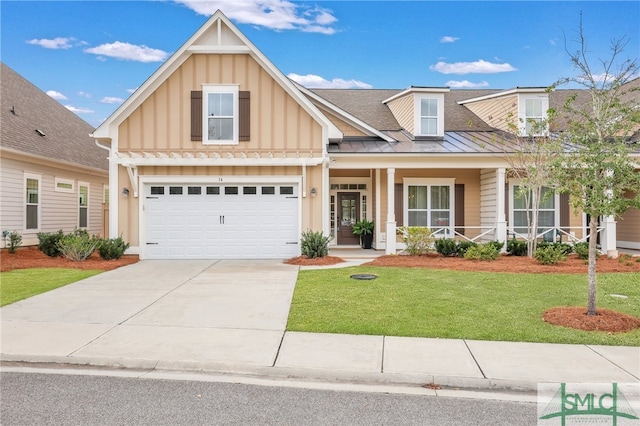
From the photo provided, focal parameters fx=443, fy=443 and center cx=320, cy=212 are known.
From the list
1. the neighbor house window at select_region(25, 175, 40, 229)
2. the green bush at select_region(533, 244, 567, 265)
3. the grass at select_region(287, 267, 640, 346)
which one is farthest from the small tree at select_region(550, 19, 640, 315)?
the neighbor house window at select_region(25, 175, 40, 229)

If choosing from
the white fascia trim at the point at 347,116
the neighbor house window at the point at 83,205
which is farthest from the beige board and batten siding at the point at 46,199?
the white fascia trim at the point at 347,116

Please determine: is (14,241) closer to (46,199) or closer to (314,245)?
(46,199)

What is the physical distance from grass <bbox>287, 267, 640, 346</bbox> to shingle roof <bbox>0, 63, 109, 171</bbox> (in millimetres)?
11730

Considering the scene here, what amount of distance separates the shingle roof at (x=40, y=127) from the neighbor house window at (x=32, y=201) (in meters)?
1.04

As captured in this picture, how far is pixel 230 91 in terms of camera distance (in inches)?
A: 569

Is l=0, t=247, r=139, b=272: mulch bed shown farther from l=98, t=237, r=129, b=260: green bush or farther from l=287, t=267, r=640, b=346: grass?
l=287, t=267, r=640, b=346: grass

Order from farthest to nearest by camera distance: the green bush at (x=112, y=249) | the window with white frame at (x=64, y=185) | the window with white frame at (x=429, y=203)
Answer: the window with white frame at (x=64, y=185) < the window with white frame at (x=429, y=203) < the green bush at (x=112, y=249)

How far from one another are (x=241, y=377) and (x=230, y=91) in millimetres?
11384

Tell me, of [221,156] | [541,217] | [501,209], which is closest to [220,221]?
[221,156]

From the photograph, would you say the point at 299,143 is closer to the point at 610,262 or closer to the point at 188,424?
the point at 610,262

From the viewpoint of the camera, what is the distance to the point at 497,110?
18.3 metres

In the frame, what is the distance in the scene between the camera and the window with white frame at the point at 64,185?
1773 cm

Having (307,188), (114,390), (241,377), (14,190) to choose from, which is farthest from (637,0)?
(14,190)

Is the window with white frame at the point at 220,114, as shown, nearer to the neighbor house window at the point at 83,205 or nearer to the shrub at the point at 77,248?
the shrub at the point at 77,248
